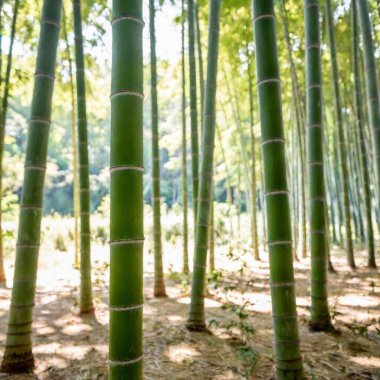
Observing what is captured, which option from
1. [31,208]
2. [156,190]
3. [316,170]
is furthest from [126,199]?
[156,190]

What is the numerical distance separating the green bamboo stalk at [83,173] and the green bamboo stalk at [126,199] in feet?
6.68

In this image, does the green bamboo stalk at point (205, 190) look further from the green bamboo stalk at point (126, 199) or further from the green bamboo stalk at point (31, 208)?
the green bamboo stalk at point (126, 199)

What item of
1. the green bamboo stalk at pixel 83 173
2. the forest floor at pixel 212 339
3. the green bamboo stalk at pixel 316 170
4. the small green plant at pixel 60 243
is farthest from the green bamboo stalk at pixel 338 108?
the small green plant at pixel 60 243

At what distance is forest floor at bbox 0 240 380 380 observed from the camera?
7.02 ft

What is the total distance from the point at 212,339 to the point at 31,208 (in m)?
1.51

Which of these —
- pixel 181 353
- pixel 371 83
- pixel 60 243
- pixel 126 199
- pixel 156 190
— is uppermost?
pixel 371 83

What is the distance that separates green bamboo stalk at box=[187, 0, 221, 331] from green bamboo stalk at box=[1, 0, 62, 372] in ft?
3.57

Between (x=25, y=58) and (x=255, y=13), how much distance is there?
4766mm

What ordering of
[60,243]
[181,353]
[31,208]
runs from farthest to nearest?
1. [60,243]
2. [181,353]
3. [31,208]

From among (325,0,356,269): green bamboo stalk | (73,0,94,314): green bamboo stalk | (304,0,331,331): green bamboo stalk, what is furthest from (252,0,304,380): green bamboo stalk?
(325,0,356,269): green bamboo stalk

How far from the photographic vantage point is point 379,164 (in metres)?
3.16

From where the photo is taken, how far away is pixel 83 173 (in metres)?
3.23

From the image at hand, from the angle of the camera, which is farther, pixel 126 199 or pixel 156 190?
pixel 156 190

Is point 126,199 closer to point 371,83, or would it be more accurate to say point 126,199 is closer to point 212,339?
point 212,339
